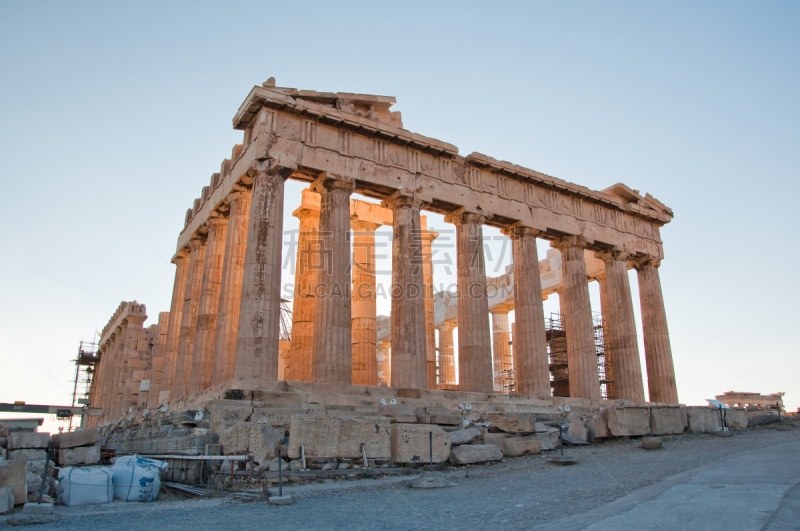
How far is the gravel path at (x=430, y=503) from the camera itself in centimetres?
732

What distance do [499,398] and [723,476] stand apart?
45.4 feet

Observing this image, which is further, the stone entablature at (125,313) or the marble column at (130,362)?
the stone entablature at (125,313)

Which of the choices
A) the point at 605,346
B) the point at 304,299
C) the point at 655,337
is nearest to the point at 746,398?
the point at 605,346

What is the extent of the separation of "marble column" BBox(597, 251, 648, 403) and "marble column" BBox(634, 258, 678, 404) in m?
1.66

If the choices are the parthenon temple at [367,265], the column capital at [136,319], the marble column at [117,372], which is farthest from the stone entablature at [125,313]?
the parthenon temple at [367,265]

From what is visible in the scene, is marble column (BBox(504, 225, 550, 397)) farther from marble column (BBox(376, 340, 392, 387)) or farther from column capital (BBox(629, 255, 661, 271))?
marble column (BBox(376, 340, 392, 387))

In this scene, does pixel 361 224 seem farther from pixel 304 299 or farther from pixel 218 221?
pixel 218 221

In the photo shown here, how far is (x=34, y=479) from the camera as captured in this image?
9492mm

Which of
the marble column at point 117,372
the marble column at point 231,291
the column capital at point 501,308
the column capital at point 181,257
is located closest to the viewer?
the marble column at point 231,291

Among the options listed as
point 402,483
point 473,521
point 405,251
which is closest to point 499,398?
point 405,251

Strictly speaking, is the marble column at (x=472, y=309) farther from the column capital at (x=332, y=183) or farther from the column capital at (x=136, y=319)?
the column capital at (x=136, y=319)

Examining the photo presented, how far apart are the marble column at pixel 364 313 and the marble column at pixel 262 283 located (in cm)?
633

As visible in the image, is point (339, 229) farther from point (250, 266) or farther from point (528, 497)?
point (528, 497)

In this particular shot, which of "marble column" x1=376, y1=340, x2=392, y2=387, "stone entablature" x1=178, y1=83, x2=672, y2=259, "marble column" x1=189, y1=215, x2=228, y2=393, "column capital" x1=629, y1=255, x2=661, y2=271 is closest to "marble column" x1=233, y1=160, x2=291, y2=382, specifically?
"stone entablature" x1=178, y1=83, x2=672, y2=259
